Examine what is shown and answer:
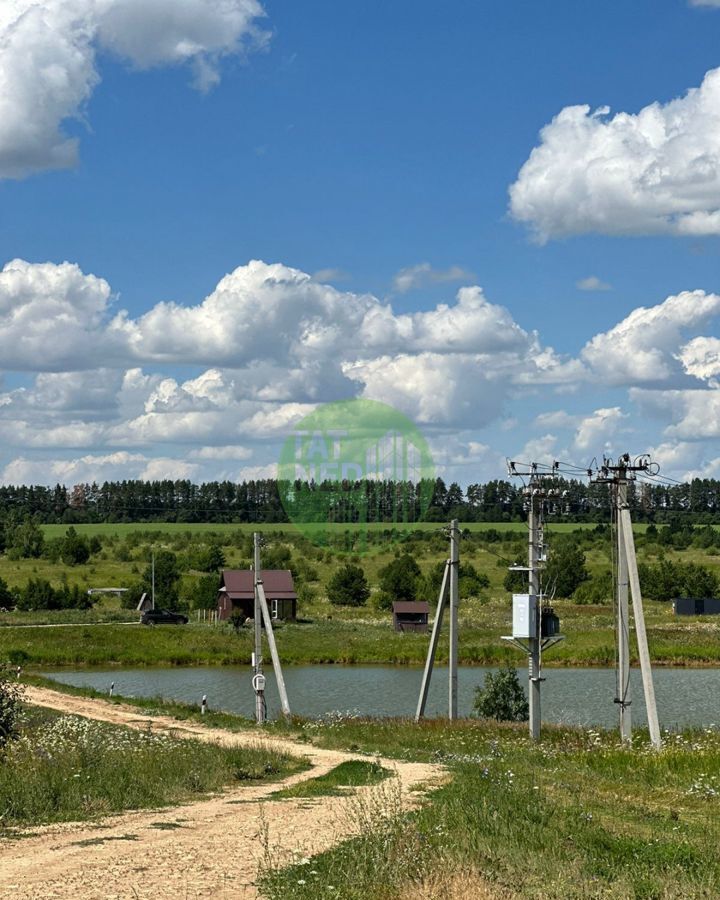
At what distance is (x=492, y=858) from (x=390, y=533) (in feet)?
501

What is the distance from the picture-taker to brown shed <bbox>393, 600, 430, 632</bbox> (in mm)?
87438

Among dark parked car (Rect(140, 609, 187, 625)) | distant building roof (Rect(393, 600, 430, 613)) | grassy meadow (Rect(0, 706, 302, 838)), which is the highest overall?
grassy meadow (Rect(0, 706, 302, 838))

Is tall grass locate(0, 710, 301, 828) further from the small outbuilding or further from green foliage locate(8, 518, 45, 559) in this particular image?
green foliage locate(8, 518, 45, 559)

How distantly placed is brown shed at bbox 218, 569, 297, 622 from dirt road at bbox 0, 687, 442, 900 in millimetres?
71554

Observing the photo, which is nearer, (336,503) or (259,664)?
(259,664)

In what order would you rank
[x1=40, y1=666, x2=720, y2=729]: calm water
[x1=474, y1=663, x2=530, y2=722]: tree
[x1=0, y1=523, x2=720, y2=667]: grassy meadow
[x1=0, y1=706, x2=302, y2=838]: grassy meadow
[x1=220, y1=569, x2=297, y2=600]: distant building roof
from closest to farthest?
1. [x1=0, y1=706, x2=302, y2=838]: grassy meadow
2. [x1=474, y1=663, x2=530, y2=722]: tree
3. [x1=40, y1=666, x2=720, y2=729]: calm water
4. [x1=0, y1=523, x2=720, y2=667]: grassy meadow
5. [x1=220, y1=569, x2=297, y2=600]: distant building roof

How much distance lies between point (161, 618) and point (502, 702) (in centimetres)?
5317

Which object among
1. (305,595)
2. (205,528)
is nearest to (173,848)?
(305,595)

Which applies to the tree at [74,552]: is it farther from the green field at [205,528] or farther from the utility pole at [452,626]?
the utility pole at [452,626]

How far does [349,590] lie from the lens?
101 meters

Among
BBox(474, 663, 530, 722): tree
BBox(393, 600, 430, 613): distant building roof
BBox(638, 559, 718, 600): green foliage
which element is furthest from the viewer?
BBox(638, 559, 718, 600): green foliage

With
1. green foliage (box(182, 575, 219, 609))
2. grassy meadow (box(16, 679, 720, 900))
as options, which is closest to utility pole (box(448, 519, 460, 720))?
grassy meadow (box(16, 679, 720, 900))

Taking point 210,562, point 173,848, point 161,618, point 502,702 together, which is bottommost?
A: point 161,618

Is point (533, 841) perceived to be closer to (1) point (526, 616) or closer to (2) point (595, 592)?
(1) point (526, 616)
